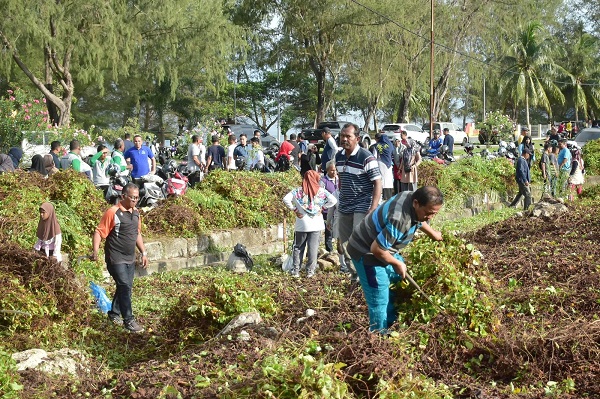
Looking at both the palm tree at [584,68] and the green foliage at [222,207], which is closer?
the green foliage at [222,207]

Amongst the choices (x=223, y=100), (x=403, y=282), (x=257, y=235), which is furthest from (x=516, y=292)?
(x=223, y=100)

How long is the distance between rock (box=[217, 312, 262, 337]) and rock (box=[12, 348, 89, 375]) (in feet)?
3.84

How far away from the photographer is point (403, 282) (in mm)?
6324

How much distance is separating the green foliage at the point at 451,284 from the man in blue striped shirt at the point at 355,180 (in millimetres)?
1871

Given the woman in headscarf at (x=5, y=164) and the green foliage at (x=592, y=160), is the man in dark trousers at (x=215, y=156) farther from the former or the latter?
the green foliage at (x=592, y=160)

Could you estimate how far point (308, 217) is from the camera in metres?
10.3

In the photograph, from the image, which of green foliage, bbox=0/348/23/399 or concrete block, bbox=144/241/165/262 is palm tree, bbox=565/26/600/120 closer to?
concrete block, bbox=144/241/165/262

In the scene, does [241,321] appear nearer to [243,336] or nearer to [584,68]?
[243,336]

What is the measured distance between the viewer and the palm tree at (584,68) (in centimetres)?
6088

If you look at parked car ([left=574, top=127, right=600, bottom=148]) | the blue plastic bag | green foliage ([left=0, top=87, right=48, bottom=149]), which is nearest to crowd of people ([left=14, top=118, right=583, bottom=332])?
the blue plastic bag

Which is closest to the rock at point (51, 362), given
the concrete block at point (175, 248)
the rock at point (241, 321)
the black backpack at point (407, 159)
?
the rock at point (241, 321)

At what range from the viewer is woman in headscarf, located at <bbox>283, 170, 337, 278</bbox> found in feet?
33.7

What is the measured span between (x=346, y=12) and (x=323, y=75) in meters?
3.91

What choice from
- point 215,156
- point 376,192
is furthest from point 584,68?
point 376,192
